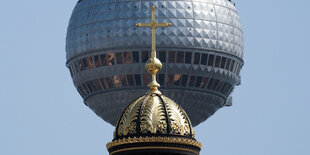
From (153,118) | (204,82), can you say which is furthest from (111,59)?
(153,118)

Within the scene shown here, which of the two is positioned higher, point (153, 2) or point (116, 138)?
point (153, 2)

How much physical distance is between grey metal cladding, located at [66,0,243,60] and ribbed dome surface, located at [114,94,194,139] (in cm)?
14221

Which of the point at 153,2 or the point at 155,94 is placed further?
the point at 153,2

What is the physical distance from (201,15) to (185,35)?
14.8ft

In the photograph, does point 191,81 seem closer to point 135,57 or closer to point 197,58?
point 197,58

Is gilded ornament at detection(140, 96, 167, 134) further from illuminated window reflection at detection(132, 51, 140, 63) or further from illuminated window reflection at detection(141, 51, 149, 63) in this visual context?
illuminated window reflection at detection(132, 51, 140, 63)

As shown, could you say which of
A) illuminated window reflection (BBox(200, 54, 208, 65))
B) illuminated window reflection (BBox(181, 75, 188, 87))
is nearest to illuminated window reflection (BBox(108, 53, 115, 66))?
illuminated window reflection (BBox(181, 75, 188, 87))

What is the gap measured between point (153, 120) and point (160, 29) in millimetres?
144330

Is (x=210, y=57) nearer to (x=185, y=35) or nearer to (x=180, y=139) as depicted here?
(x=185, y=35)

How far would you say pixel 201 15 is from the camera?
196750mm

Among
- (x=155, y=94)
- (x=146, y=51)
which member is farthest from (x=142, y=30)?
(x=155, y=94)

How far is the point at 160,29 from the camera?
19400 centimetres

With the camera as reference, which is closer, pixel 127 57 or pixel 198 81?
pixel 127 57

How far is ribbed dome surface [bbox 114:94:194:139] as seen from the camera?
164 ft
